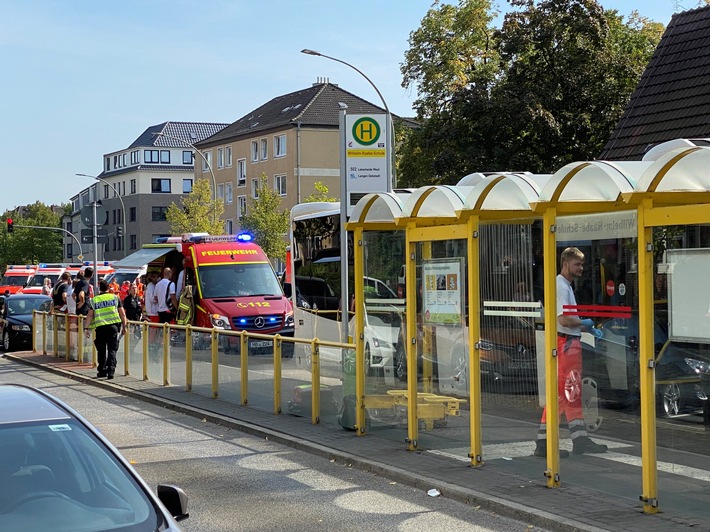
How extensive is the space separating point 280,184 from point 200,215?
1001cm

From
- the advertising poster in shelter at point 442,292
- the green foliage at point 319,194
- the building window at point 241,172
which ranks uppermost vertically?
the building window at point 241,172

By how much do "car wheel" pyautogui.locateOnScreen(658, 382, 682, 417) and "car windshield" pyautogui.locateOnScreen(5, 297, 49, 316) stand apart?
24485 mm

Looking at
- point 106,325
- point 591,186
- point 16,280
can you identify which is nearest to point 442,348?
point 591,186

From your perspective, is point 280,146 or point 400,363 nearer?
point 400,363

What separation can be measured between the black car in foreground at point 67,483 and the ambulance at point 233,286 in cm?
1820

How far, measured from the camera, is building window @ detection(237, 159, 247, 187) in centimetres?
8125

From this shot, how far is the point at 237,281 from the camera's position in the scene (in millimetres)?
24266

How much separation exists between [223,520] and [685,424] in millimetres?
3485

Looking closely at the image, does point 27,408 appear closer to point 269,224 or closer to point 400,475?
point 400,475

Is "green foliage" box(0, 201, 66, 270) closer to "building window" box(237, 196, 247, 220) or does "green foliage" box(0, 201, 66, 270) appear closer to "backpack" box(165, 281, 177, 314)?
"building window" box(237, 196, 247, 220)

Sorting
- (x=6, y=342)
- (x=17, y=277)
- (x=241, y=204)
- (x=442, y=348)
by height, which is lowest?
(x=6, y=342)

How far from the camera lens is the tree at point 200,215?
65.2 meters

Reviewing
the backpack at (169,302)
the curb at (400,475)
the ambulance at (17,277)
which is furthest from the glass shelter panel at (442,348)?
the ambulance at (17,277)

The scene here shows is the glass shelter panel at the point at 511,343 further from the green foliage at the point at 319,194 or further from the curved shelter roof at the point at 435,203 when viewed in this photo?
the green foliage at the point at 319,194
